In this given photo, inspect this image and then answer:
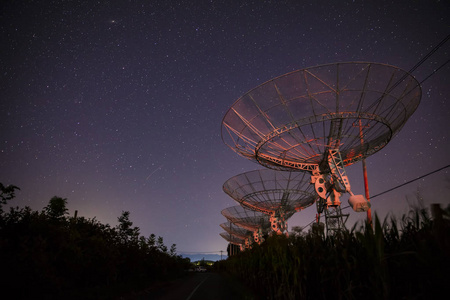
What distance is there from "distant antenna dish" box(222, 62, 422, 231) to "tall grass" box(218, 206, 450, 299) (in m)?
8.48

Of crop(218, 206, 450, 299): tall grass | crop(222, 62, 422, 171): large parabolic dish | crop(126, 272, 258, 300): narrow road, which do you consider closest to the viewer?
crop(218, 206, 450, 299): tall grass

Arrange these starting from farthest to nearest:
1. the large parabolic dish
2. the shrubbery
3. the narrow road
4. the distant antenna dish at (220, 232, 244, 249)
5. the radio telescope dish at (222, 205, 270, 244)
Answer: the distant antenna dish at (220, 232, 244, 249), the radio telescope dish at (222, 205, 270, 244), the large parabolic dish, the narrow road, the shrubbery

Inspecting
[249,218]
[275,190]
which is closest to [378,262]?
[275,190]

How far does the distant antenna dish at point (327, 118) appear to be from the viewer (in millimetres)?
14070

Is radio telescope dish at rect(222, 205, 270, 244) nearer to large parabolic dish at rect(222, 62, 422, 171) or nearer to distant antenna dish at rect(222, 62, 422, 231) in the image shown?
distant antenna dish at rect(222, 62, 422, 231)

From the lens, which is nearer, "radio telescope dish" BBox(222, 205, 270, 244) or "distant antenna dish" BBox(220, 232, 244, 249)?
"radio telescope dish" BBox(222, 205, 270, 244)

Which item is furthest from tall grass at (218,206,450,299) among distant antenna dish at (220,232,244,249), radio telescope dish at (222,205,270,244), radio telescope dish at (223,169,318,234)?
distant antenna dish at (220,232,244,249)

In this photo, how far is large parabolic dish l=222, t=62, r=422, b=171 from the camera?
46.1ft

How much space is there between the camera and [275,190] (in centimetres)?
2967

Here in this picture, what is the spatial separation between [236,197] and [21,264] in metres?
24.9

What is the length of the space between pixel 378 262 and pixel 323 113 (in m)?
13.3

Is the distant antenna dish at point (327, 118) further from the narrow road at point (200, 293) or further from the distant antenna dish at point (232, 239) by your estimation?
the distant antenna dish at point (232, 239)

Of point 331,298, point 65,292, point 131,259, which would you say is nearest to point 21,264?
point 65,292

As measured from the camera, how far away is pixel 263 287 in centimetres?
989
